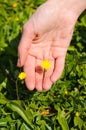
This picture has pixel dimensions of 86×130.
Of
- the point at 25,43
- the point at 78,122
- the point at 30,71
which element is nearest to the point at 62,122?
the point at 78,122

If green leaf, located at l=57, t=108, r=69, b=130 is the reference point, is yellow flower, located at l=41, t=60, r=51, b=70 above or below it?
above

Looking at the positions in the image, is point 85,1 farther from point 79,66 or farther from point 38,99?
point 38,99

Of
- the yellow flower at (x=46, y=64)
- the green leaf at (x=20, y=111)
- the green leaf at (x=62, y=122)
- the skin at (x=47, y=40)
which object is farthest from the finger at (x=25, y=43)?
the green leaf at (x=62, y=122)

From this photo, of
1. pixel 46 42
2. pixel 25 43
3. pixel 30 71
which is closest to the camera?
pixel 25 43

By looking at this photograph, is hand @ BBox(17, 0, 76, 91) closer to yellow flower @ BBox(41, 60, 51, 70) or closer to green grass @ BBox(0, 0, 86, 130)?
yellow flower @ BBox(41, 60, 51, 70)

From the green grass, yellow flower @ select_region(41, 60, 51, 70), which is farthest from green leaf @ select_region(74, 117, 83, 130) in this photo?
yellow flower @ select_region(41, 60, 51, 70)

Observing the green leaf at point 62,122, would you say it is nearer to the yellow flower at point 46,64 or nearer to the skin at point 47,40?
the skin at point 47,40

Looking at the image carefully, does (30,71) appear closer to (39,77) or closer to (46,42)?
(39,77)
